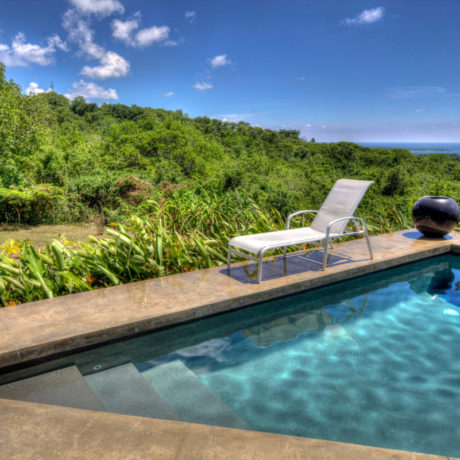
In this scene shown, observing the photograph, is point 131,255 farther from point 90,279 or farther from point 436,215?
point 436,215

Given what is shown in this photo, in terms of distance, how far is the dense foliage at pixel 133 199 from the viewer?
12.6 feet

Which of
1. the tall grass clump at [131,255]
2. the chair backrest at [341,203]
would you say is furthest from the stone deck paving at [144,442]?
the chair backrest at [341,203]

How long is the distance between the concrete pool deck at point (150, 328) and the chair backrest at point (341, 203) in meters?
0.44

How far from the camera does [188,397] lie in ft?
7.82

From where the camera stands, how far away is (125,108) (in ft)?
109

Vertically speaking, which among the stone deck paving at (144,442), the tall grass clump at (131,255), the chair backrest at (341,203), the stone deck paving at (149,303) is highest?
the chair backrest at (341,203)

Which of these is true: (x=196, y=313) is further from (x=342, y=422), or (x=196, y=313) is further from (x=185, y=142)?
(x=185, y=142)

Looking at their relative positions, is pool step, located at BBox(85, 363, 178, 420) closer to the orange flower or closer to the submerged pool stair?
the submerged pool stair

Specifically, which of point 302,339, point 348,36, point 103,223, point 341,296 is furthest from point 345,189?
point 348,36

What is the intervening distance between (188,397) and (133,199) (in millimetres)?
7672

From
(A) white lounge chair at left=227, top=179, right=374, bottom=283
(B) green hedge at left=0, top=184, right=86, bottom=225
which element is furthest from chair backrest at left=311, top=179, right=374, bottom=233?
(B) green hedge at left=0, top=184, right=86, bottom=225

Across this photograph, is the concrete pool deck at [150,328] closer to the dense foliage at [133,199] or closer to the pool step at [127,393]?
the pool step at [127,393]

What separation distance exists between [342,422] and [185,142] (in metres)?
17.0

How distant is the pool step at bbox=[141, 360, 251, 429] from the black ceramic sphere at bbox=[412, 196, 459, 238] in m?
4.51
